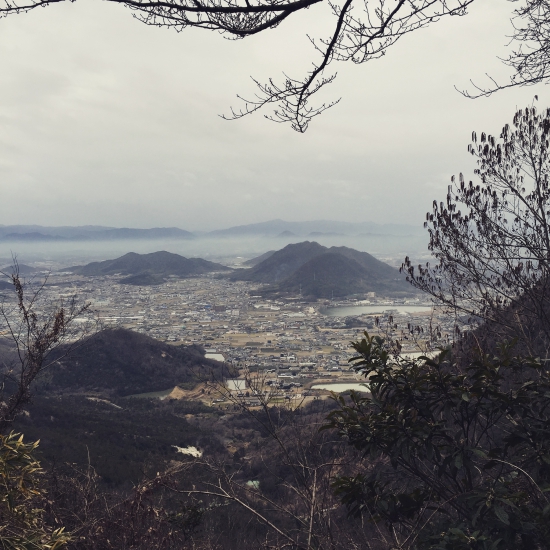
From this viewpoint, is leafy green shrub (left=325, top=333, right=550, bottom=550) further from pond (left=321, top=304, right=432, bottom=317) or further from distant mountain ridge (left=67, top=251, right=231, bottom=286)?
distant mountain ridge (left=67, top=251, right=231, bottom=286)

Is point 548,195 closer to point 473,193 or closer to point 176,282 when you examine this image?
point 473,193

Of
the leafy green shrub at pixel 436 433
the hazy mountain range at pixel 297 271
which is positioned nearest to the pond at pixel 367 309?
the hazy mountain range at pixel 297 271

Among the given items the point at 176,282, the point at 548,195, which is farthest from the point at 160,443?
the point at 176,282

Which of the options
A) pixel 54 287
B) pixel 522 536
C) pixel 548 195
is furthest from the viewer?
pixel 54 287

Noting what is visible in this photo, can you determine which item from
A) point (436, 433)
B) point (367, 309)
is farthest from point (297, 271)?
point (436, 433)

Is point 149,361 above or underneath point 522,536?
underneath

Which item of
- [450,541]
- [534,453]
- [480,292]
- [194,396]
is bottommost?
[194,396]

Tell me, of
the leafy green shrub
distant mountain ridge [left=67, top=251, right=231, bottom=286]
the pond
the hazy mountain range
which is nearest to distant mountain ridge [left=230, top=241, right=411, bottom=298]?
the hazy mountain range
